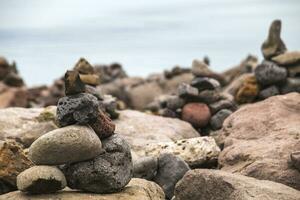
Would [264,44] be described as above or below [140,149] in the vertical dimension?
above

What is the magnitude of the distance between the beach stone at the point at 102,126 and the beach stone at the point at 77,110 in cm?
21

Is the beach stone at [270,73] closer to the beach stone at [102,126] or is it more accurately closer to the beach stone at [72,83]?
the beach stone at [102,126]

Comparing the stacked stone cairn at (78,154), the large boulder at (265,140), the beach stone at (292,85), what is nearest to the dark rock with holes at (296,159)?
the large boulder at (265,140)

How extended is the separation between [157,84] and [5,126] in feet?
107

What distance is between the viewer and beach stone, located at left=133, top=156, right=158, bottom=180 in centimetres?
1325

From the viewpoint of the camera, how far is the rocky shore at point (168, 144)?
10344 mm

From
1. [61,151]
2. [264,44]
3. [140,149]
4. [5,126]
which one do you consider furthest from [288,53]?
[61,151]

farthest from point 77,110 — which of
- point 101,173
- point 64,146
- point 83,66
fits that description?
point 83,66

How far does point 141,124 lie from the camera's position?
19562 mm

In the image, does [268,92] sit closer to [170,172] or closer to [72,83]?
[170,172]

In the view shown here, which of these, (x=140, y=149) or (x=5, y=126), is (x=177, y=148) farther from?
(x=5, y=126)

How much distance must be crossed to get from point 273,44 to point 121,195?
1373 centimetres

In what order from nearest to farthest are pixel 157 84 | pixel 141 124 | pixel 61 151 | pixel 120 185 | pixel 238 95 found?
1. pixel 61 151
2. pixel 120 185
3. pixel 141 124
4. pixel 238 95
5. pixel 157 84

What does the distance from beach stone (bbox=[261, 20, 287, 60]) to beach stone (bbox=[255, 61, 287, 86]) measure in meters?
0.54
